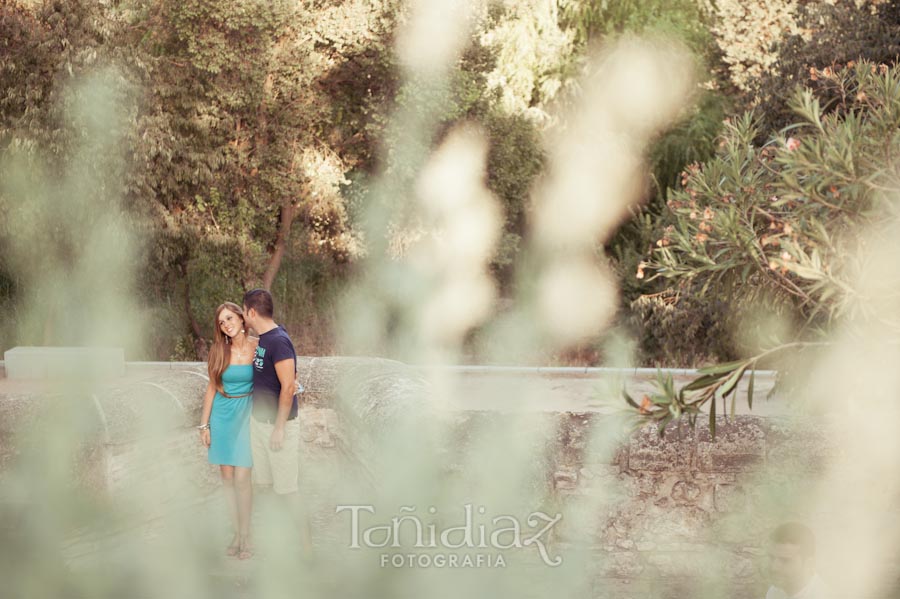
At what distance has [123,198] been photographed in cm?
1462

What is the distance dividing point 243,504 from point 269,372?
0.76m

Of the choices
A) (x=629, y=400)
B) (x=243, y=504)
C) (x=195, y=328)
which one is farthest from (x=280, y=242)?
(x=629, y=400)

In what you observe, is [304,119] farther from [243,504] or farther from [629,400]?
[629,400]

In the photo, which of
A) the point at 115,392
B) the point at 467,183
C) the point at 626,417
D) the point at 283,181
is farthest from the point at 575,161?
the point at 626,417

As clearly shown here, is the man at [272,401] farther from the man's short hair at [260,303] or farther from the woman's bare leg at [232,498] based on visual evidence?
the woman's bare leg at [232,498]

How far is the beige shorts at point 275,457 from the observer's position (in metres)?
5.95

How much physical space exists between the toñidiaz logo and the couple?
1.99ft

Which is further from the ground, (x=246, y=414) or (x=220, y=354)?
(x=220, y=354)

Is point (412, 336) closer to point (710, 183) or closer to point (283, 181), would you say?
point (283, 181)

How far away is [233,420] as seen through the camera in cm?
603

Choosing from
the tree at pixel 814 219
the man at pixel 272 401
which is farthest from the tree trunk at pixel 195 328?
the tree at pixel 814 219

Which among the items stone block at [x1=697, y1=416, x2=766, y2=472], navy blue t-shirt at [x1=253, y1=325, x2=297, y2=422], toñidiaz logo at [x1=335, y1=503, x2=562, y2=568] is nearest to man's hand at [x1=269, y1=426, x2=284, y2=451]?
navy blue t-shirt at [x1=253, y1=325, x2=297, y2=422]

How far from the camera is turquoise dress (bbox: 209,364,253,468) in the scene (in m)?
6.02

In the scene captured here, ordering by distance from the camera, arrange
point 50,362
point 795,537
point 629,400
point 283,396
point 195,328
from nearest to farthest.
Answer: point 795,537, point 629,400, point 283,396, point 50,362, point 195,328
